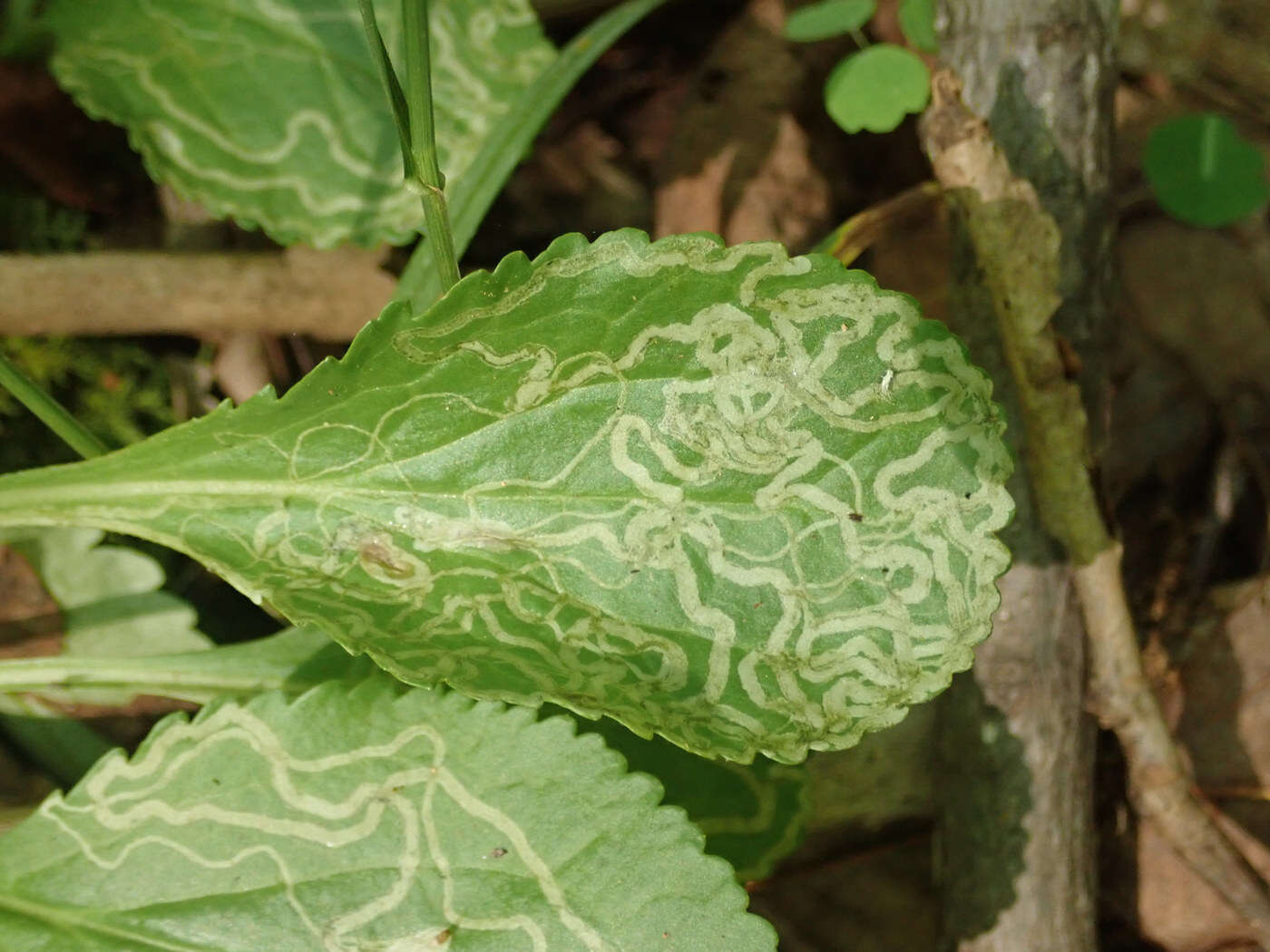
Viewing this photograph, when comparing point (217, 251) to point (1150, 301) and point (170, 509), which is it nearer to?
point (170, 509)

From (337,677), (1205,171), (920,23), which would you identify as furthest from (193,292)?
(1205,171)

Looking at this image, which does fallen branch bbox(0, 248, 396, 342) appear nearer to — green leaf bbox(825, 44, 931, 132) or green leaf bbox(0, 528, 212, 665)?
green leaf bbox(0, 528, 212, 665)

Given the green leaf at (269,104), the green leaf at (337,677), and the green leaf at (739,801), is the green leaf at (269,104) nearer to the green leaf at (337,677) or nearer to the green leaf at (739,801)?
the green leaf at (337,677)

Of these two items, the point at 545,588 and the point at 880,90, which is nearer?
the point at 545,588

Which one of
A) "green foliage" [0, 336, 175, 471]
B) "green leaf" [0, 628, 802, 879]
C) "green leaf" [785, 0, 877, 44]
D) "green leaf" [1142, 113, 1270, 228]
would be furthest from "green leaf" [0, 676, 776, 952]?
"green leaf" [1142, 113, 1270, 228]

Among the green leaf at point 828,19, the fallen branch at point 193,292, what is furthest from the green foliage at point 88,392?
the green leaf at point 828,19

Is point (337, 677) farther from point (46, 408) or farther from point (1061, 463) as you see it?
point (1061, 463)

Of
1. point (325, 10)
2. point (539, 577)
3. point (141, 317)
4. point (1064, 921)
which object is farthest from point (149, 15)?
point (1064, 921)
